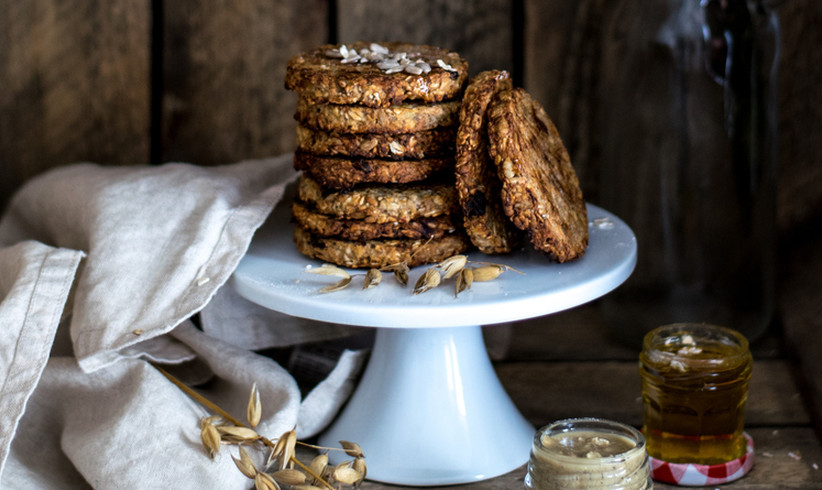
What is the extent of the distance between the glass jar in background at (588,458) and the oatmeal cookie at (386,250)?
0.22 metres

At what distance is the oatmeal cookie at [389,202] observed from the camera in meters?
0.92

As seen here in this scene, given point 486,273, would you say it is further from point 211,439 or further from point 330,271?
point 211,439

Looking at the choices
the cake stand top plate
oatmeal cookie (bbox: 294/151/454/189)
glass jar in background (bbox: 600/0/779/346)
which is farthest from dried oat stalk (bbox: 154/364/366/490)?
glass jar in background (bbox: 600/0/779/346)

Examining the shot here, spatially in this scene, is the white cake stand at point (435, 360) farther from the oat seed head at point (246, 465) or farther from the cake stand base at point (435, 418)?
the oat seed head at point (246, 465)

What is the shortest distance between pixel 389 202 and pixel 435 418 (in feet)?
0.84

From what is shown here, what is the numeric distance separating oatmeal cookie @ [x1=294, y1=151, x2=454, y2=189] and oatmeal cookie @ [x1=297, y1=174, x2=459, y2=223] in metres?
0.01

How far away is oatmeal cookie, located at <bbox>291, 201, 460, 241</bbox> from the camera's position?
0.93 metres

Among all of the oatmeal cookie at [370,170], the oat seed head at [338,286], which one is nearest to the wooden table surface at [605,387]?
the oat seed head at [338,286]

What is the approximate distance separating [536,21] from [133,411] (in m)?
0.85

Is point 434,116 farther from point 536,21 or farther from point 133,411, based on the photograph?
point 536,21

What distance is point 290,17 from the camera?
1406mm

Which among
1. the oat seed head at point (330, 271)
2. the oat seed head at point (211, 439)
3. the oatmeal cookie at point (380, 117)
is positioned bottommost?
the oat seed head at point (211, 439)

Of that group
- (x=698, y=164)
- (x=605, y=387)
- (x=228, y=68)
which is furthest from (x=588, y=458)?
(x=228, y=68)

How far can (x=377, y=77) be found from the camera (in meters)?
0.90
